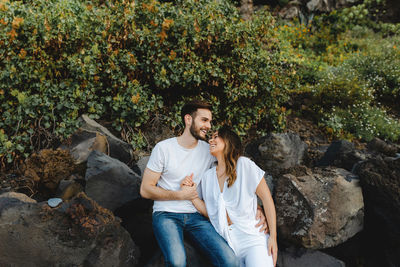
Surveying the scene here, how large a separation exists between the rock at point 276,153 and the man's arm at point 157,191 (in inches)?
78.1

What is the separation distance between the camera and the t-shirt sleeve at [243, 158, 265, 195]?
2822 millimetres

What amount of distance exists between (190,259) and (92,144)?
6.81ft

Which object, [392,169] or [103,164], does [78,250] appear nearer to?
[103,164]

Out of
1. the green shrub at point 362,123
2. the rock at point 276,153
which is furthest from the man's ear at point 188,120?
the green shrub at point 362,123

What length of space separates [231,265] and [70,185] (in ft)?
6.81

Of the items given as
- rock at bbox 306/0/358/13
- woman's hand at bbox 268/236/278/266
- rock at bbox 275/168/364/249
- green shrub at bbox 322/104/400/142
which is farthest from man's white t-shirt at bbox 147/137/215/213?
rock at bbox 306/0/358/13

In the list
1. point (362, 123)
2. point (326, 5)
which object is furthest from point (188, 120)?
point (326, 5)

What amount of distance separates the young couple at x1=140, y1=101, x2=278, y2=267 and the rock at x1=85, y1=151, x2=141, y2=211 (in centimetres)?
37

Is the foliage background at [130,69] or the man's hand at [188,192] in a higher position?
the foliage background at [130,69]

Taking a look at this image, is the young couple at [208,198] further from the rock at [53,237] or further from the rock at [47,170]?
the rock at [47,170]

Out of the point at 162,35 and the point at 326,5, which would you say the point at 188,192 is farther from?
the point at 326,5

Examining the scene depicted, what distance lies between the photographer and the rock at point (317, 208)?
10.2 ft

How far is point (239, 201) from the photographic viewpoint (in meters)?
2.89

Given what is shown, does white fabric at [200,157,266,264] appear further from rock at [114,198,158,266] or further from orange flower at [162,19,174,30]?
orange flower at [162,19,174,30]
